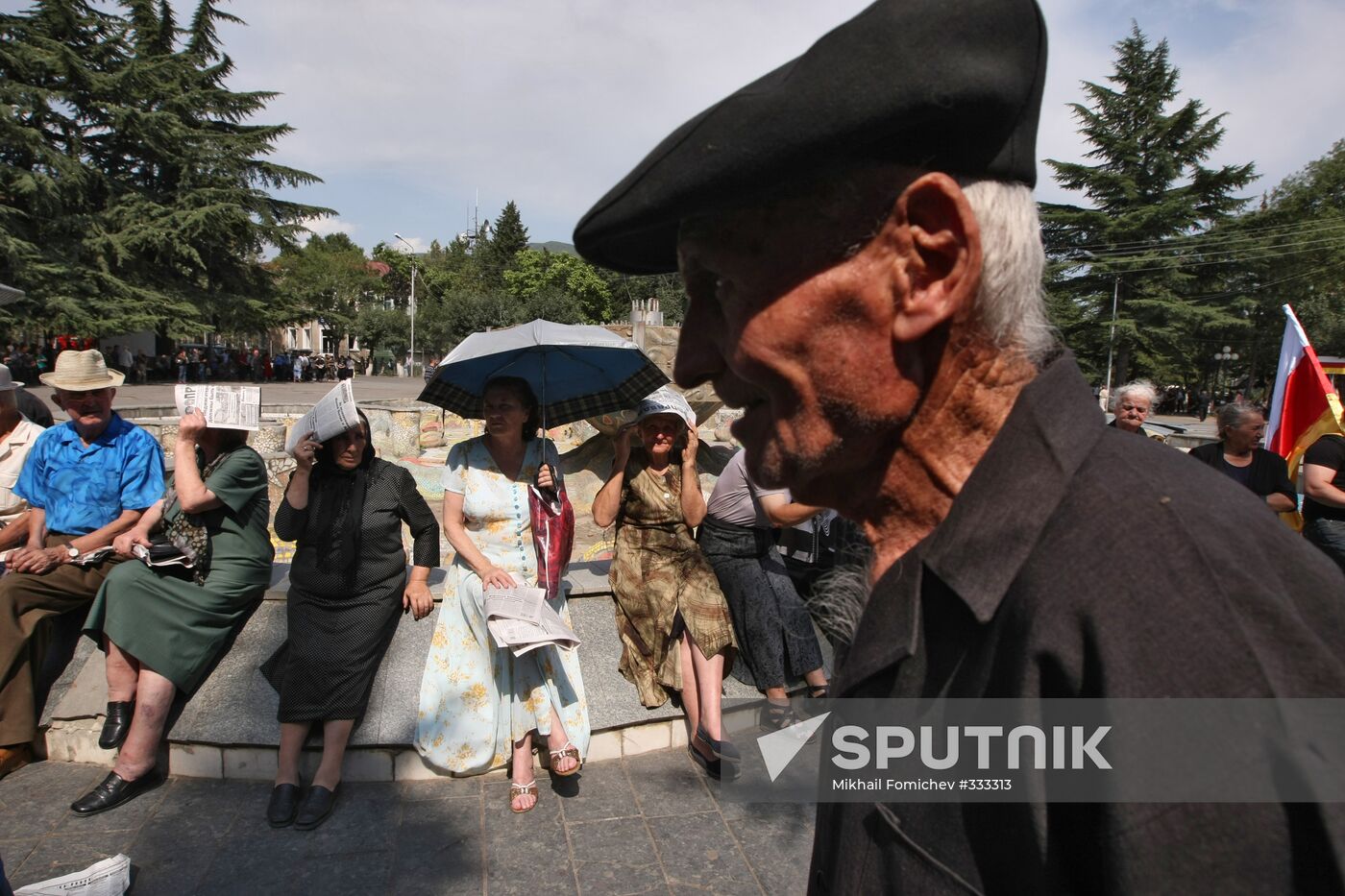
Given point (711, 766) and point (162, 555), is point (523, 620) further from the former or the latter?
point (162, 555)

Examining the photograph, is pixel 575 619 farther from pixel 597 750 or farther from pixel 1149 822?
pixel 1149 822

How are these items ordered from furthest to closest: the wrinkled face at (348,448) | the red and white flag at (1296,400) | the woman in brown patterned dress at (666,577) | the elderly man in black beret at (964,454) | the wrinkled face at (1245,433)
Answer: the red and white flag at (1296,400), the wrinkled face at (1245,433), the woman in brown patterned dress at (666,577), the wrinkled face at (348,448), the elderly man in black beret at (964,454)

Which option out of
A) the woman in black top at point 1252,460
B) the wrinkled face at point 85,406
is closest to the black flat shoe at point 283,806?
the wrinkled face at point 85,406

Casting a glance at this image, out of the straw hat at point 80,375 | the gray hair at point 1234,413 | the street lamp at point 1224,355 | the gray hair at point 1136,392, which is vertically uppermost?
the street lamp at point 1224,355

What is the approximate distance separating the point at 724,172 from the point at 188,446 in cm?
408

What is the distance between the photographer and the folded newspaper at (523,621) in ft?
12.1

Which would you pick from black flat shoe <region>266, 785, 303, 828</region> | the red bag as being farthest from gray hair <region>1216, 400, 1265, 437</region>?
black flat shoe <region>266, 785, 303, 828</region>

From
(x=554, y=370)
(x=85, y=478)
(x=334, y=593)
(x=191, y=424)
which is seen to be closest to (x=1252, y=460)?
(x=554, y=370)

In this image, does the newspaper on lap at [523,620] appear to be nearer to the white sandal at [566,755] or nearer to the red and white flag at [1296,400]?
the white sandal at [566,755]

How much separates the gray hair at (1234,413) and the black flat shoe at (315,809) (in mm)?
6125

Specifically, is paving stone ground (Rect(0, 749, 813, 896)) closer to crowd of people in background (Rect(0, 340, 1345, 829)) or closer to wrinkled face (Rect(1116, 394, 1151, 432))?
crowd of people in background (Rect(0, 340, 1345, 829))

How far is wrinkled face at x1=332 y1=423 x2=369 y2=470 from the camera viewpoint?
4.08 meters

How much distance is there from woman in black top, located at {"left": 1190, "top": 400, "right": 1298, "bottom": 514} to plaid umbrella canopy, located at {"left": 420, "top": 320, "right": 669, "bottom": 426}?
4.16 meters

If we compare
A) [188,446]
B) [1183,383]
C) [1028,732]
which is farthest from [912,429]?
[1183,383]
